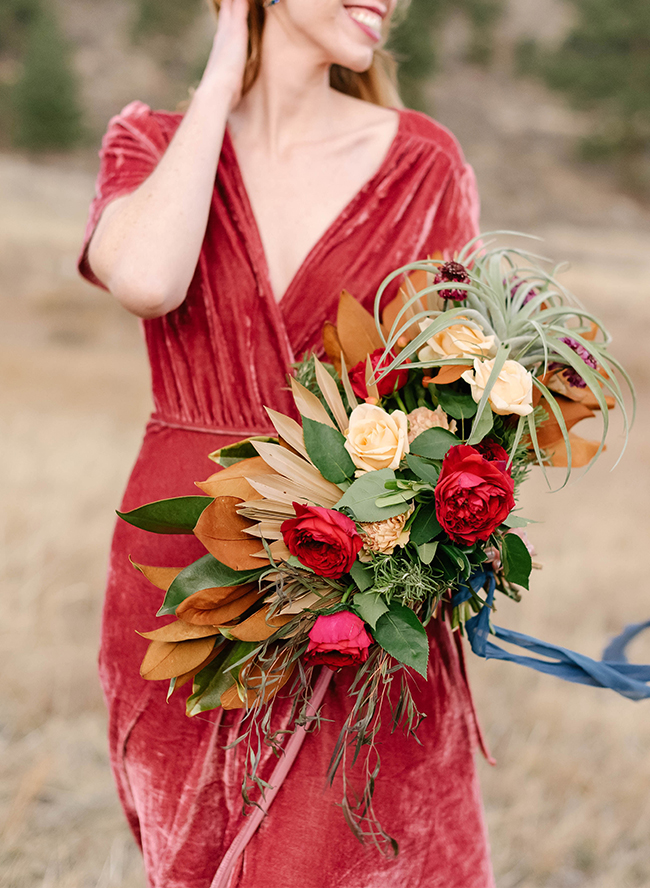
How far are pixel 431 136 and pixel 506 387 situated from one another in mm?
641

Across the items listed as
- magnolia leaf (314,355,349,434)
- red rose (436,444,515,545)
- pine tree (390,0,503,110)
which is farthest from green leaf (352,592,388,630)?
pine tree (390,0,503,110)

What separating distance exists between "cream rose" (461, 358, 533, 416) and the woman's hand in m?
0.65

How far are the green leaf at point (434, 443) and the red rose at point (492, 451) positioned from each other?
0.04 m

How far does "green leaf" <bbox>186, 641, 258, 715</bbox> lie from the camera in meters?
1.03

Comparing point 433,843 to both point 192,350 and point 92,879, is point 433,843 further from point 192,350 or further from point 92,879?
point 92,879

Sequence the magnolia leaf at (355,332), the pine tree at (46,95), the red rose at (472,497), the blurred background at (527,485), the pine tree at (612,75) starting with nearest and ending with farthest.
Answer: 1. the red rose at (472,497)
2. the magnolia leaf at (355,332)
3. the blurred background at (527,485)
4. the pine tree at (46,95)
5. the pine tree at (612,75)

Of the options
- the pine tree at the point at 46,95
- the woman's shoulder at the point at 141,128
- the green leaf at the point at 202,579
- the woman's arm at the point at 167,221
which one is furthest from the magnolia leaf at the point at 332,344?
the pine tree at the point at 46,95

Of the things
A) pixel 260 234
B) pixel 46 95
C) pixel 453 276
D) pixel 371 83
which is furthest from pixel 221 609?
pixel 46 95

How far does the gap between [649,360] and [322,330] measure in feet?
26.5

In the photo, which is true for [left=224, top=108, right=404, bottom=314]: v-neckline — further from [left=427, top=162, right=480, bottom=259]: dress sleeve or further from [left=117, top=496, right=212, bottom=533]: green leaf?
[left=117, top=496, right=212, bottom=533]: green leaf

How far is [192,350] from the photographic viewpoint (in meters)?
1.29

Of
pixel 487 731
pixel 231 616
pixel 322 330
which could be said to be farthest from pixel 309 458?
pixel 487 731

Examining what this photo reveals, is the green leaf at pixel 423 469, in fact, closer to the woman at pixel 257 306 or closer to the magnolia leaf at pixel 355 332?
the magnolia leaf at pixel 355 332

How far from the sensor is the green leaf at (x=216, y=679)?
3.39 ft
